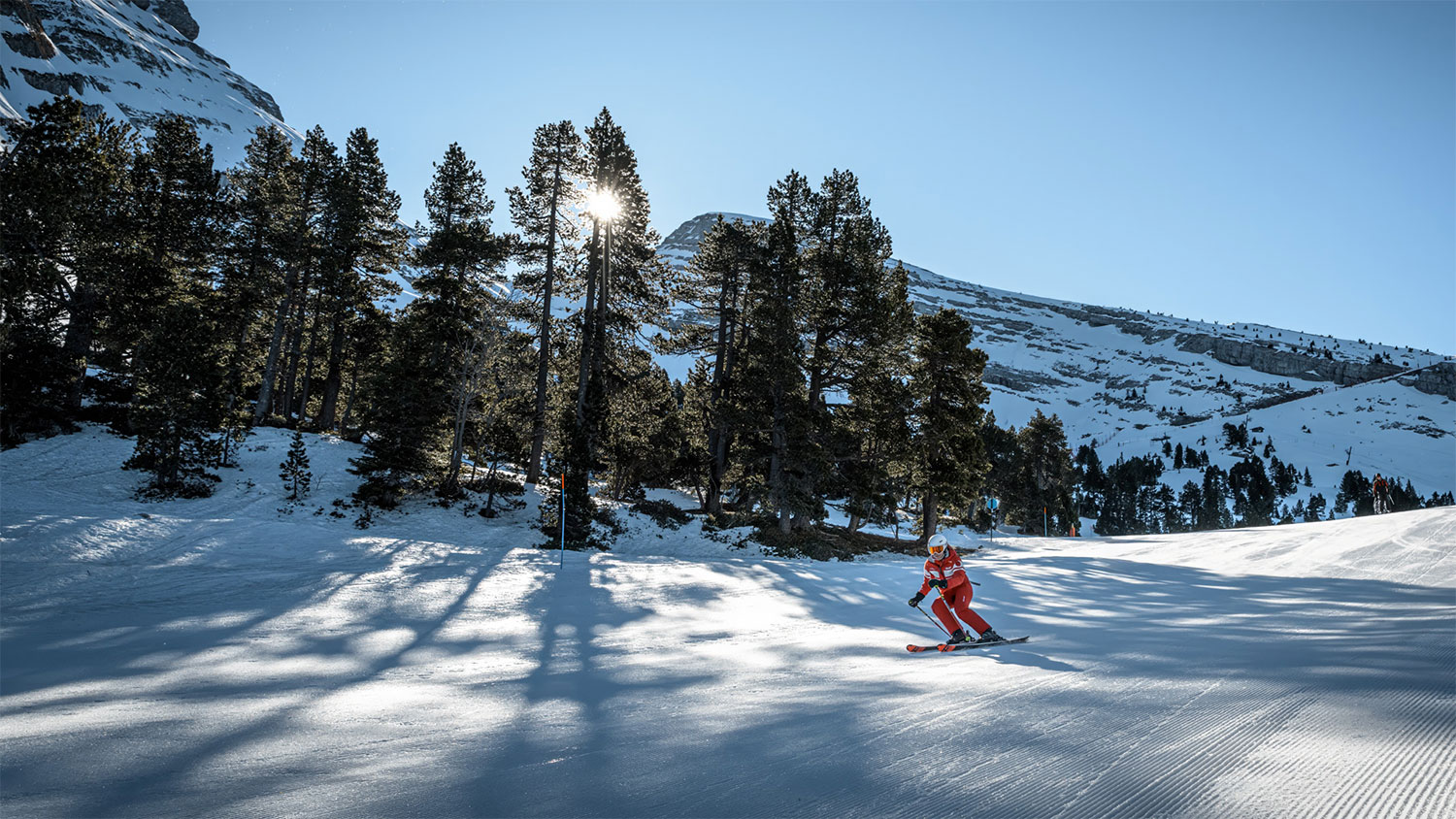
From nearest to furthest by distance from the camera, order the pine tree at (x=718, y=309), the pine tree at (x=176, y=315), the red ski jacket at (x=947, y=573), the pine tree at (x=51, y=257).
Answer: the red ski jacket at (x=947, y=573) < the pine tree at (x=176, y=315) < the pine tree at (x=51, y=257) < the pine tree at (x=718, y=309)

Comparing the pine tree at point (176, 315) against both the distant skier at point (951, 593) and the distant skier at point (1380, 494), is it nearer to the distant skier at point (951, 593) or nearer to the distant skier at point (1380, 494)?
the distant skier at point (951, 593)

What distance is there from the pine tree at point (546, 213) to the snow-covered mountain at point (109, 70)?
146235 millimetres

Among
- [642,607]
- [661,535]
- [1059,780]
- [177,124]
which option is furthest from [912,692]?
[177,124]

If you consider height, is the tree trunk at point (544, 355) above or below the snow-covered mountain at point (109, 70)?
below

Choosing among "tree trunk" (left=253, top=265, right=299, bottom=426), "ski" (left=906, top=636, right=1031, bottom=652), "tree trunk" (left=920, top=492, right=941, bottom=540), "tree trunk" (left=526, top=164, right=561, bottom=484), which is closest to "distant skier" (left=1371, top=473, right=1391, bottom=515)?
"tree trunk" (left=920, top=492, right=941, bottom=540)

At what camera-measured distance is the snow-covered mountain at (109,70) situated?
120250 millimetres

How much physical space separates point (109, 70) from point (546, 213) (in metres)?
219

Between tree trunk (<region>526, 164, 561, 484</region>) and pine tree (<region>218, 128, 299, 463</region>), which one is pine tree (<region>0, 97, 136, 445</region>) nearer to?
pine tree (<region>218, 128, 299, 463</region>)

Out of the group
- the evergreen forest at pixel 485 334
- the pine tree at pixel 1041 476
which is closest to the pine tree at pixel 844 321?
the evergreen forest at pixel 485 334

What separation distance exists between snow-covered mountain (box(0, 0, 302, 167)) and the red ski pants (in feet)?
557

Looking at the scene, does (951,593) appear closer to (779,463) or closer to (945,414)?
(779,463)

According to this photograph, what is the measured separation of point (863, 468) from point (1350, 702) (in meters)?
21.7

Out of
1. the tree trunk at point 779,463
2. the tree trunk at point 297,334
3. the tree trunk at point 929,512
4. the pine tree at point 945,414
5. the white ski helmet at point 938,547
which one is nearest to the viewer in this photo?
the white ski helmet at point 938,547

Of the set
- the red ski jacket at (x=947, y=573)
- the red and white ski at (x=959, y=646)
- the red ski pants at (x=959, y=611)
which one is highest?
the red ski jacket at (x=947, y=573)
